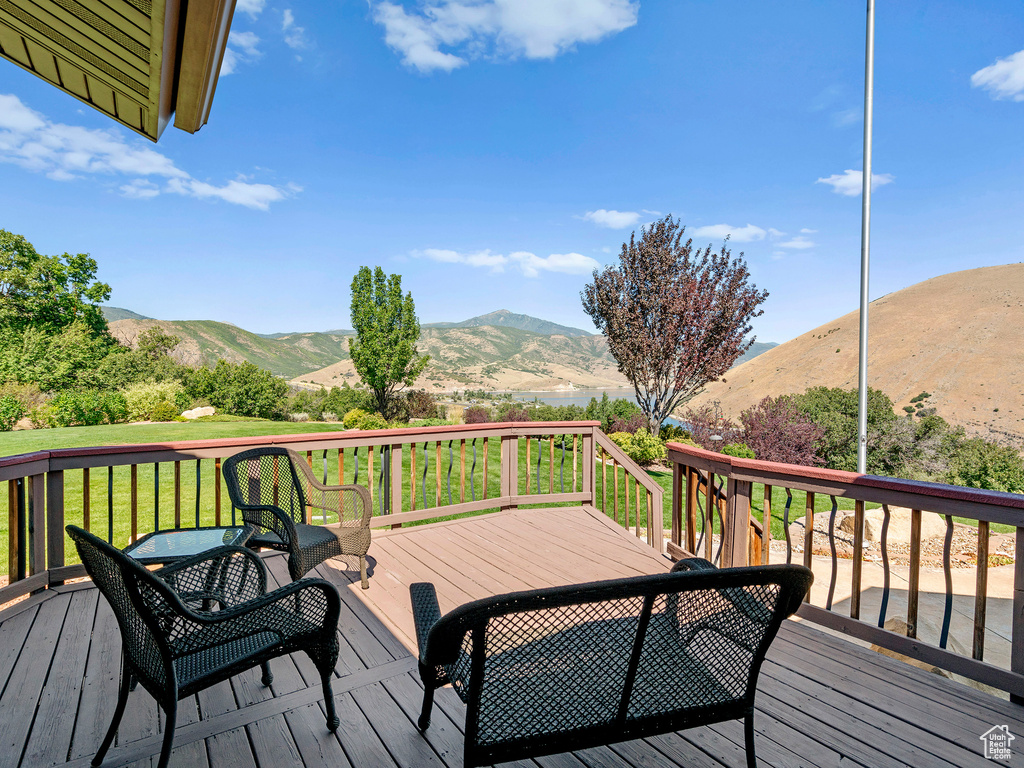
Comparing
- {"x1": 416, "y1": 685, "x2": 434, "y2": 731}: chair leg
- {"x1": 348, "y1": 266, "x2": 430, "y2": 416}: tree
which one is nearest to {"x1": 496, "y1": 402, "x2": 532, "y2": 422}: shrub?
{"x1": 348, "y1": 266, "x2": 430, "y2": 416}: tree

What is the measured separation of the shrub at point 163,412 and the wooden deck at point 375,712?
57.6 ft

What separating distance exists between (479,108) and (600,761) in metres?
17.2

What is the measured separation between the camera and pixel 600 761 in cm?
163

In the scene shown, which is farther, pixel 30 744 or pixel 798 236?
pixel 798 236

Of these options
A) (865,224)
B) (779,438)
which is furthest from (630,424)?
(865,224)

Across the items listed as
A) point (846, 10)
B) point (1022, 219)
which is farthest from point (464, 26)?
point (1022, 219)

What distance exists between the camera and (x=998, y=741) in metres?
1.73

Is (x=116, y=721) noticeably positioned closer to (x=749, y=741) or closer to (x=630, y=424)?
(x=749, y=741)

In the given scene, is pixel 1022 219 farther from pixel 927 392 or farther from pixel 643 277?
pixel 643 277

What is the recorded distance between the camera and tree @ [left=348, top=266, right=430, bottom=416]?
20.0 meters

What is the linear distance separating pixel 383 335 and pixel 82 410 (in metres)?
10.5

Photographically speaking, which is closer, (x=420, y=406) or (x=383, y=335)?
(x=383, y=335)

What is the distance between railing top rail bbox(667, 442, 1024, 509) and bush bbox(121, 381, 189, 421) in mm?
20196

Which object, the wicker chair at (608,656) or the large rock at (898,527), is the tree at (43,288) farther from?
the large rock at (898,527)
